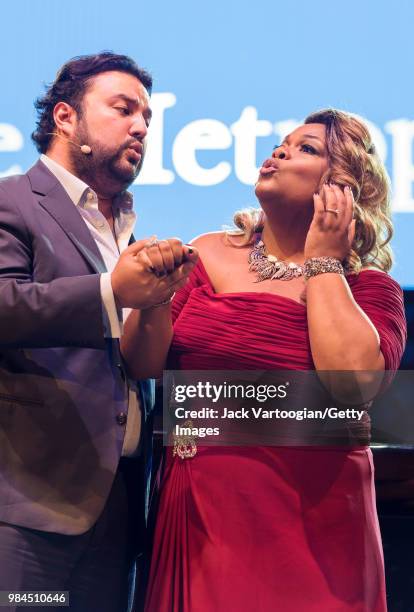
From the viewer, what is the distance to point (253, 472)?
1208 millimetres

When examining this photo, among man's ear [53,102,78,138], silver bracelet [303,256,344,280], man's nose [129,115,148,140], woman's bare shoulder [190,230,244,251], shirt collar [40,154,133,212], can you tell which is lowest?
silver bracelet [303,256,344,280]

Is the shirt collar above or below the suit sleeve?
above

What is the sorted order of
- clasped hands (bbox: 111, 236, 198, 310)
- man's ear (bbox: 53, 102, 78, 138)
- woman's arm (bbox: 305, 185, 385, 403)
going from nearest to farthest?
clasped hands (bbox: 111, 236, 198, 310) < woman's arm (bbox: 305, 185, 385, 403) < man's ear (bbox: 53, 102, 78, 138)

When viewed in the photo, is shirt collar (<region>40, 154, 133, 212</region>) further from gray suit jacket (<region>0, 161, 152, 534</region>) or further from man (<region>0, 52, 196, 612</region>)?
gray suit jacket (<region>0, 161, 152, 534</region>)

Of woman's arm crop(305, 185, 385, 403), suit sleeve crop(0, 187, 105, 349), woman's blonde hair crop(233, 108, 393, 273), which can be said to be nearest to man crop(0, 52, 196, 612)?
suit sleeve crop(0, 187, 105, 349)

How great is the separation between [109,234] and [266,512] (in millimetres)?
538

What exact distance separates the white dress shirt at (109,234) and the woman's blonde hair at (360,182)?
0.22 meters

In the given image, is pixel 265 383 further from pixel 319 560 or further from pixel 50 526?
pixel 50 526

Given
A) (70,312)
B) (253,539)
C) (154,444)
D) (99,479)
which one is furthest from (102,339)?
(154,444)

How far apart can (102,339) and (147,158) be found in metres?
0.76

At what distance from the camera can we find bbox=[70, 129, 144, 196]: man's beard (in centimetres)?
140

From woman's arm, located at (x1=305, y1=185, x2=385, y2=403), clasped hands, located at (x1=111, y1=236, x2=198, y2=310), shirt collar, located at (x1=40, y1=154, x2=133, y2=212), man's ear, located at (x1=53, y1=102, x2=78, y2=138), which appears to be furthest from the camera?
man's ear, located at (x1=53, y1=102, x2=78, y2=138)

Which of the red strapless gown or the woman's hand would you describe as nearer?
the red strapless gown

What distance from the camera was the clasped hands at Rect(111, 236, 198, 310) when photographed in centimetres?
107
